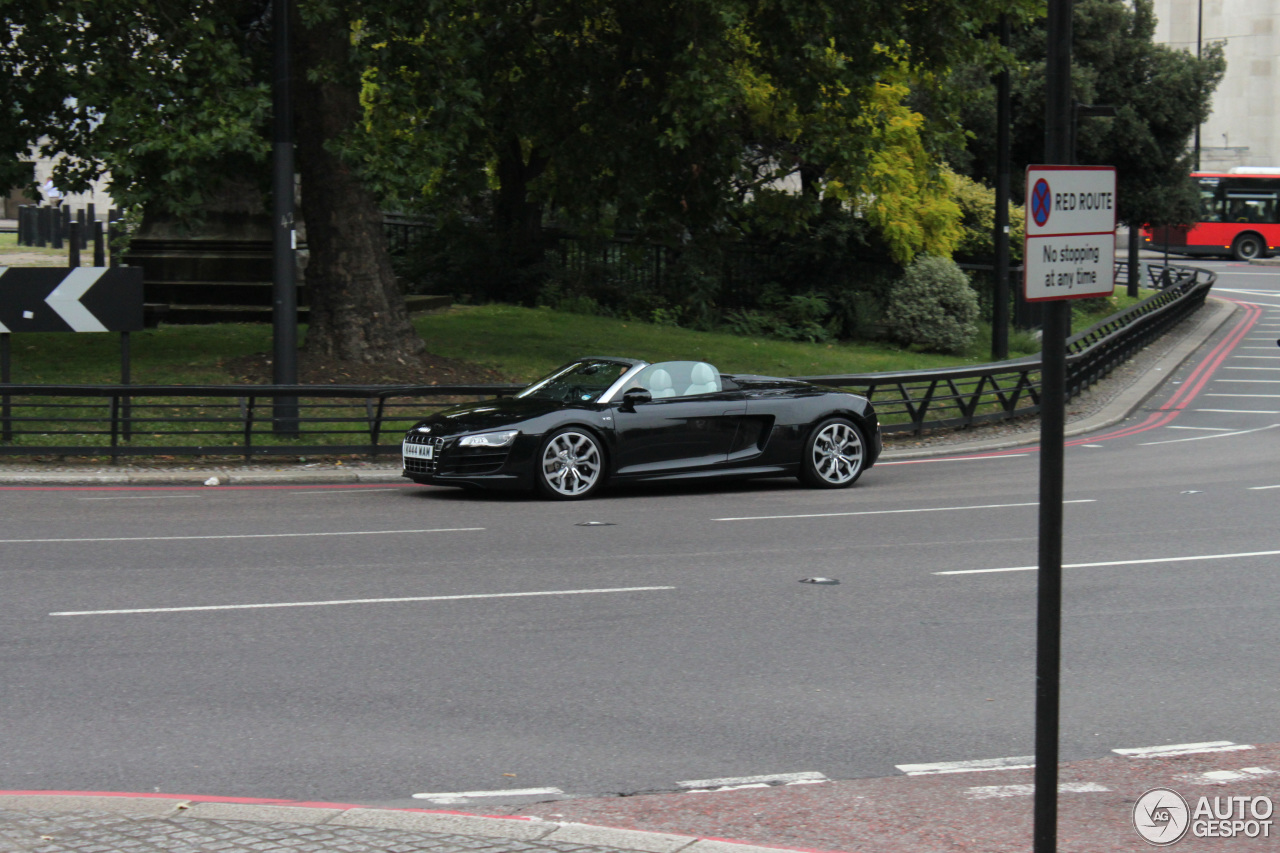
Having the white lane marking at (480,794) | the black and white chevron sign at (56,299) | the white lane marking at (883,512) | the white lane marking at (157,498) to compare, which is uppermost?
the black and white chevron sign at (56,299)

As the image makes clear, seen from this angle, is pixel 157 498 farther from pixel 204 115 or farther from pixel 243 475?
pixel 204 115

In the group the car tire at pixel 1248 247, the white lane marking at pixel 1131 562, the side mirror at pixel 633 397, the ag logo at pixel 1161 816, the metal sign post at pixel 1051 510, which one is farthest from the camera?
the car tire at pixel 1248 247

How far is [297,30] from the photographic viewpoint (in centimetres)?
1981

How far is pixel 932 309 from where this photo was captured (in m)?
30.4

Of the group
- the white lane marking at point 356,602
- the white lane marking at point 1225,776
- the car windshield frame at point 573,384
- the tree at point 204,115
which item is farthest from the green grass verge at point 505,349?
the white lane marking at point 1225,776

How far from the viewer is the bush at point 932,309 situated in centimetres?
3030

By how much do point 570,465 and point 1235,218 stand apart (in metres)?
57.7

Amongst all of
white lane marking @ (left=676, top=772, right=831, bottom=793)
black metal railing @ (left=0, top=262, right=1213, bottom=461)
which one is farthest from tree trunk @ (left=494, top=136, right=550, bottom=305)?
white lane marking @ (left=676, top=772, right=831, bottom=793)

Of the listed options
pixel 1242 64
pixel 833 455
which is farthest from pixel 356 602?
pixel 1242 64

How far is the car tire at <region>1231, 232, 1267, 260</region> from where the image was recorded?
64750mm

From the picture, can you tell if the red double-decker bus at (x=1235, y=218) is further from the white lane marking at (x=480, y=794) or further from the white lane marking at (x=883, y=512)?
the white lane marking at (x=480, y=794)

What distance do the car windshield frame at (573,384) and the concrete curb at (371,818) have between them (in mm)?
9063

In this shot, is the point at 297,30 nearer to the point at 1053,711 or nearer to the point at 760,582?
the point at 760,582

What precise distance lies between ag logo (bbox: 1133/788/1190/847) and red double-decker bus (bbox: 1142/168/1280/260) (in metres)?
60.1
